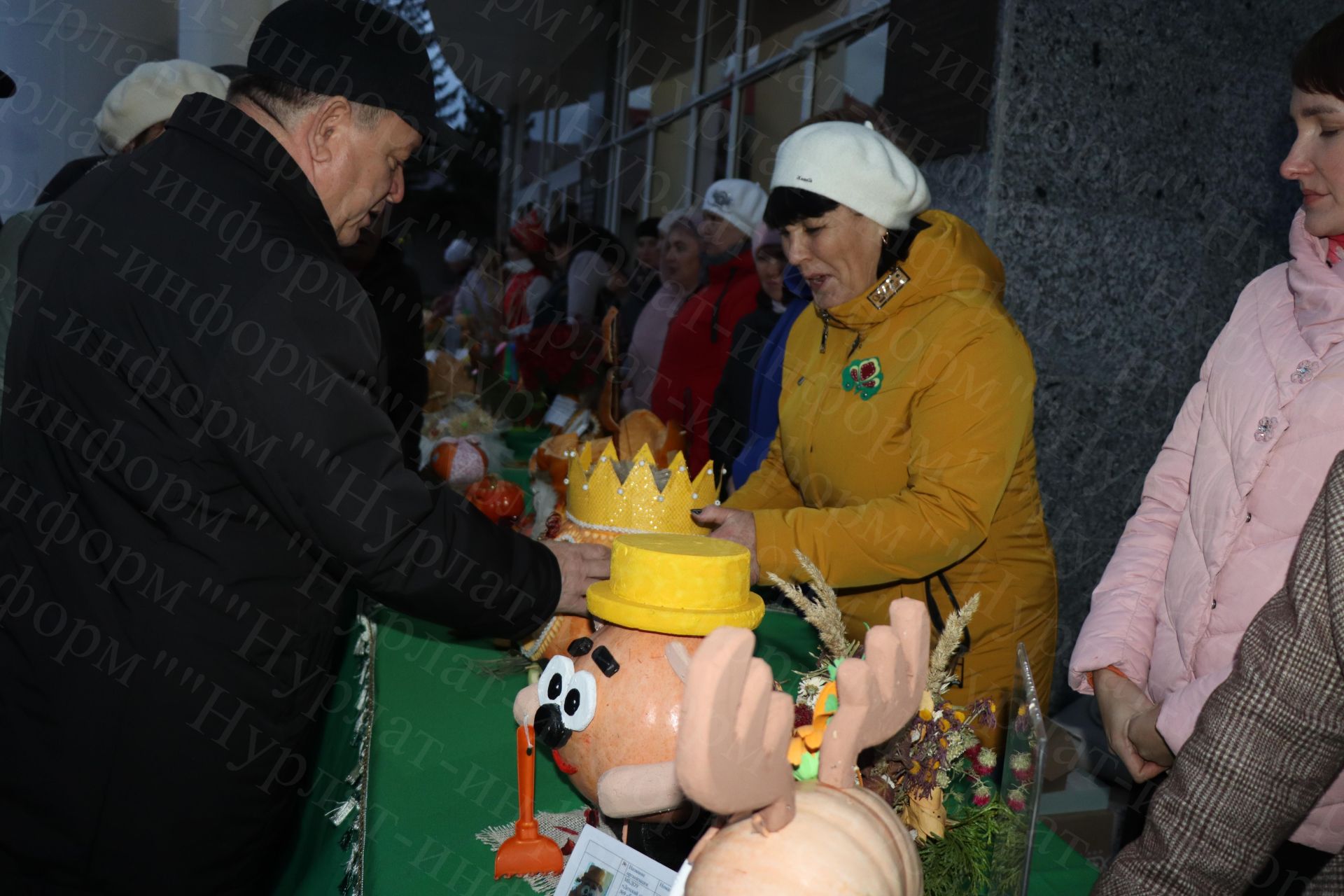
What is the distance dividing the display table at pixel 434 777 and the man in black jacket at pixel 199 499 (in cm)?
20

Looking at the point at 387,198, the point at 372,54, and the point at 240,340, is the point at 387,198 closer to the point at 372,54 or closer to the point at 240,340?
the point at 372,54

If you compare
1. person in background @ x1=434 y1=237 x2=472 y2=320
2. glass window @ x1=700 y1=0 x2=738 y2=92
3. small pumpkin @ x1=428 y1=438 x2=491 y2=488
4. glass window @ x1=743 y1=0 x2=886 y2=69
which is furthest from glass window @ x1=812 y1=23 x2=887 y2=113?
person in background @ x1=434 y1=237 x2=472 y2=320

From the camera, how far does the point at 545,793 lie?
1.61 meters

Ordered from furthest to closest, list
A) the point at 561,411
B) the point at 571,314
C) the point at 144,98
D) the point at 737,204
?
the point at 571,314 → the point at 737,204 → the point at 561,411 → the point at 144,98

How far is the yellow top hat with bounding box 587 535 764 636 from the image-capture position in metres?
1.22

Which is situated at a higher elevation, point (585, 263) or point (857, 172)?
point (857, 172)

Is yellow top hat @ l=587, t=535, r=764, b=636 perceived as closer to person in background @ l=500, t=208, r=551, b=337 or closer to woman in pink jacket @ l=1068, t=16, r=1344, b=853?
woman in pink jacket @ l=1068, t=16, r=1344, b=853

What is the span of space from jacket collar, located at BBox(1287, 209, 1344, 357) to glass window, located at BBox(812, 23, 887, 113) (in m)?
3.82

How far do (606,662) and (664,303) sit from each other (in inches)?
163

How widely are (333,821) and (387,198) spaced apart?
1038 millimetres

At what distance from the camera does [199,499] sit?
1.44m

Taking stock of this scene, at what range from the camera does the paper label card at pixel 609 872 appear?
110cm

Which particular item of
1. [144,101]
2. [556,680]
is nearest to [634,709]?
[556,680]

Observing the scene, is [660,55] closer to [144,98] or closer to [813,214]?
[144,98]
